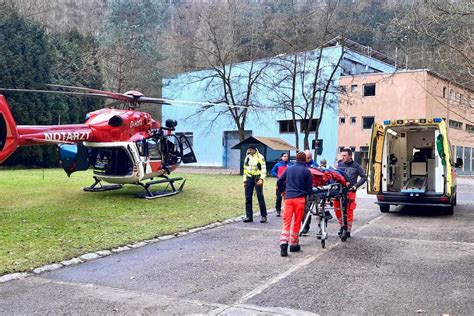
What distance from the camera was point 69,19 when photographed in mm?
48344

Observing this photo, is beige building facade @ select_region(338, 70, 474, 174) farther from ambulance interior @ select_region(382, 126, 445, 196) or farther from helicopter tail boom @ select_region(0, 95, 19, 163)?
helicopter tail boom @ select_region(0, 95, 19, 163)

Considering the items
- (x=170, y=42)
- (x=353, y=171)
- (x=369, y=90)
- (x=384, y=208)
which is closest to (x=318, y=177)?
(x=353, y=171)

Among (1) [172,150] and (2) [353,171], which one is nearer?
(2) [353,171]

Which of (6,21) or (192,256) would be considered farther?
(6,21)

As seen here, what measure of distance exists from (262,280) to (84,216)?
262 inches

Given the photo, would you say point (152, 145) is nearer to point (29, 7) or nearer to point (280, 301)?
point (280, 301)

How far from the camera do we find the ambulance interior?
45.6 feet

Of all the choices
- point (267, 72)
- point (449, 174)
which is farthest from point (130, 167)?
point (267, 72)

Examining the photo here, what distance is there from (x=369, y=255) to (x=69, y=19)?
47727 mm

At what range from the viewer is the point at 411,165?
592 inches

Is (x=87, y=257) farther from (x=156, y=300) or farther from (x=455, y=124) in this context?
(x=455, y=124)

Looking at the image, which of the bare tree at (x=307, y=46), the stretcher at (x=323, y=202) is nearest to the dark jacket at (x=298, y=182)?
the stretcher at (x=323, y=202)

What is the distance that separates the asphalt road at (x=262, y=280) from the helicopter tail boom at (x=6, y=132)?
479 cm

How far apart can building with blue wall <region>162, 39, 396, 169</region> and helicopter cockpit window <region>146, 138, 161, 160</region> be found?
1463 centimetres
